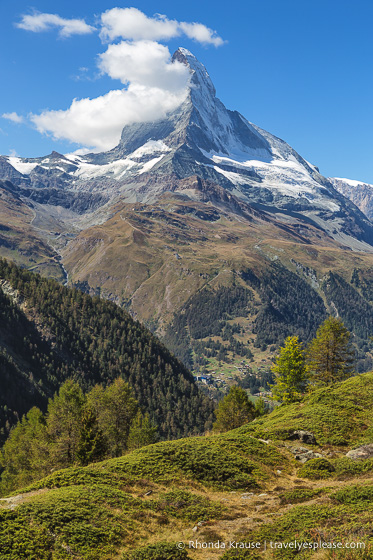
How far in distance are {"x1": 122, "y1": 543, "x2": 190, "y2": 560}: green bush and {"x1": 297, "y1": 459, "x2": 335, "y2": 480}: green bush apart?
16079 mm

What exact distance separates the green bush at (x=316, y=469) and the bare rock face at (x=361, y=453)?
2.80m

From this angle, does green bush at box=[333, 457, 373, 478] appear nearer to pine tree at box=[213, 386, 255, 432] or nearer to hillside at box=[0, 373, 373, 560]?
hillside at box=[0, 373, 373, 560]

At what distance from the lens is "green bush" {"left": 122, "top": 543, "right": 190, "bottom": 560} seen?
60.0ft

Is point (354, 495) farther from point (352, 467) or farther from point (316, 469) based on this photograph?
point (316, 469)

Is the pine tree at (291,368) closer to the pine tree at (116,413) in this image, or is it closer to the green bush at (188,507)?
the pine tree at (116,413)

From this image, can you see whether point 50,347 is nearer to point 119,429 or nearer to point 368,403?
point 119,429

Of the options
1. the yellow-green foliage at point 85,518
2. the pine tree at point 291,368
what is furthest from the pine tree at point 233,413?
the yellow-green foliage at point 85,518

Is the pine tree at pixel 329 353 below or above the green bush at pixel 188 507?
above

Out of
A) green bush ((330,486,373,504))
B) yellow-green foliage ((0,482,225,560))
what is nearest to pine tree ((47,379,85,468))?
yellow-green foliage ((0,482,225,560))

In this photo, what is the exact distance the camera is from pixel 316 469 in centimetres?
3155

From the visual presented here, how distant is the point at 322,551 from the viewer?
55.1 ft

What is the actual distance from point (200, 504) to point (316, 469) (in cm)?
1265

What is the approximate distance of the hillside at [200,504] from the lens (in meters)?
18.8

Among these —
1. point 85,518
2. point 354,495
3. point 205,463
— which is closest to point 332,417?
point 205,463
